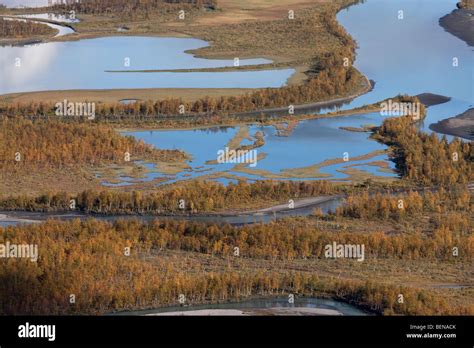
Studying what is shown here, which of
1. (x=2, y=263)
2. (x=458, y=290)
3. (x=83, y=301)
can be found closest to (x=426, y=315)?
(x=458, y=290)

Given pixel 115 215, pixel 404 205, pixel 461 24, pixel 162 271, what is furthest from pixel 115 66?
pixel 162 271

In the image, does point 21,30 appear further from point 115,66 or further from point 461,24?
point 461,24

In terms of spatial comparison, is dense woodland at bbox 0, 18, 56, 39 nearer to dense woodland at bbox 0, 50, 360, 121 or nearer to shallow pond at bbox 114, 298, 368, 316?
dense woodland at bbox 0, 50, 360, 121

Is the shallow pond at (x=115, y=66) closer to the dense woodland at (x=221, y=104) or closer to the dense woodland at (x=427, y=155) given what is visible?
the dense woodland at (x=221, y=104)

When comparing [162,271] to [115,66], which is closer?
[162,271]

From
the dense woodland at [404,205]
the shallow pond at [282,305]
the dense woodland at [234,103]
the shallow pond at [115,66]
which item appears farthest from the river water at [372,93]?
the shallow pond at [282,305]

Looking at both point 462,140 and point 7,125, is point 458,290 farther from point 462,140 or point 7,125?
point 7,125
